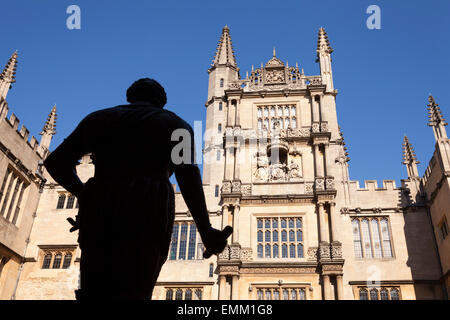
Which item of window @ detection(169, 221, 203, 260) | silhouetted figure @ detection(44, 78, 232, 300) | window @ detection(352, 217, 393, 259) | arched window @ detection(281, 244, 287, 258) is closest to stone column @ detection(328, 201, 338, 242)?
window @ detection(352, 217, 393, 259)

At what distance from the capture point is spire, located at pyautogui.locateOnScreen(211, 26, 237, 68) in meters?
27.9

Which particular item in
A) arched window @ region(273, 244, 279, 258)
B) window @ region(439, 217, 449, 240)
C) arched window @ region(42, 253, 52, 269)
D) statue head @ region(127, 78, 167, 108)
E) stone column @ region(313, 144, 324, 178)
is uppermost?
stone column @ region(313, 144, 324, 178)

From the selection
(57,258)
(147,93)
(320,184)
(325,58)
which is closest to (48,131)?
(57,258)

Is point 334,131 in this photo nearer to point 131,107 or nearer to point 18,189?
point 18,189

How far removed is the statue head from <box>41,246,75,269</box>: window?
2032 centimetres

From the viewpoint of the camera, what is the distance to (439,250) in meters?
18.3

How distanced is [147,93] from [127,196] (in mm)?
947

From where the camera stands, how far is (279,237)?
65.1 feet

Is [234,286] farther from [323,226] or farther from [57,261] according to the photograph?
[57,261]

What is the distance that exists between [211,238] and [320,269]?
17.2m

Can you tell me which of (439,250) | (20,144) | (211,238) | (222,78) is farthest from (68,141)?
(222,78)

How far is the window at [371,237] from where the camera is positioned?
63.0 ft

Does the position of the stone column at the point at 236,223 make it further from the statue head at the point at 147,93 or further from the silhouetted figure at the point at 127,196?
the silhouetted figure at the point at 127,196

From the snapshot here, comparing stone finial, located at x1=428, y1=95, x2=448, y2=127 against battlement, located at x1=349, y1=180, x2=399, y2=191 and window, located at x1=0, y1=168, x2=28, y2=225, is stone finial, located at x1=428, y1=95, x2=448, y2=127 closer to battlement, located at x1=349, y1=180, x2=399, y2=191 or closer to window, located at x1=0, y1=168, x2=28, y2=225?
battlement, located at x1=349, y1=180, x2=399, y2=191
